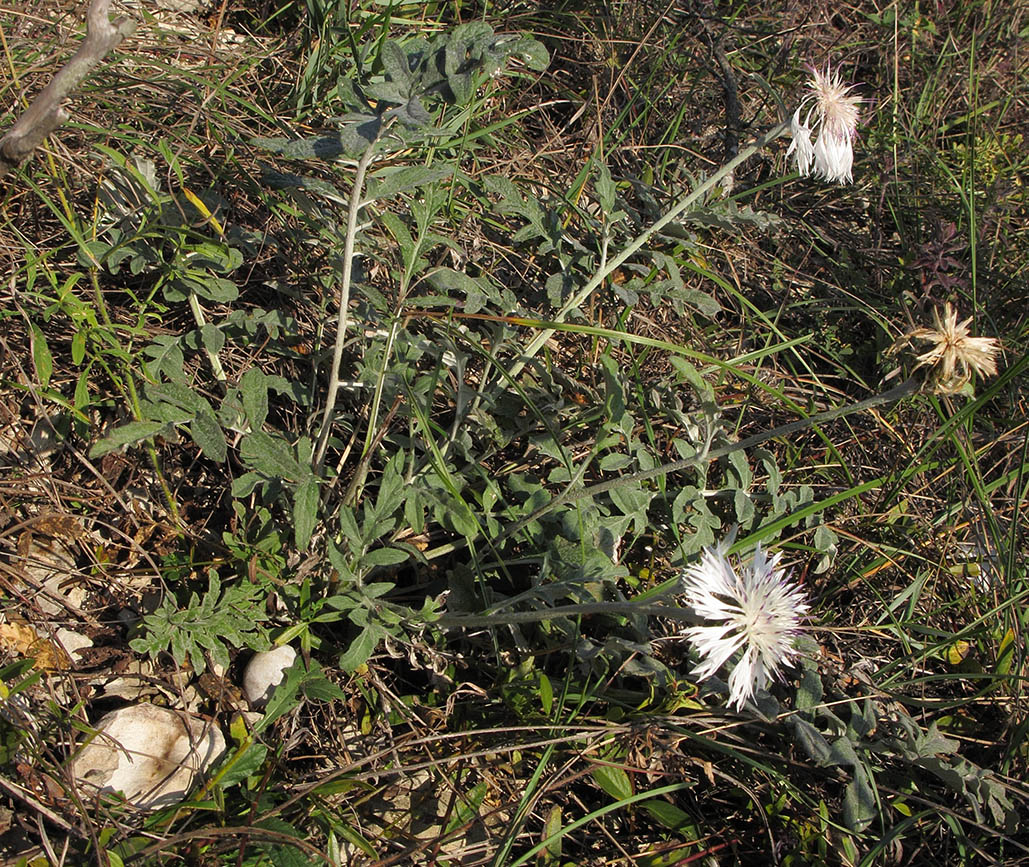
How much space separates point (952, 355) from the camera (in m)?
1.71

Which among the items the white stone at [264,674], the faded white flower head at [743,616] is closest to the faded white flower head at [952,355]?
the faded white flower head at [743,616]

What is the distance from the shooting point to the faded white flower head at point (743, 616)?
158 centimetres

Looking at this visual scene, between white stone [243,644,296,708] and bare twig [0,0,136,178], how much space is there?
1.10 metres

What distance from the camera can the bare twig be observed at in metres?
1.58

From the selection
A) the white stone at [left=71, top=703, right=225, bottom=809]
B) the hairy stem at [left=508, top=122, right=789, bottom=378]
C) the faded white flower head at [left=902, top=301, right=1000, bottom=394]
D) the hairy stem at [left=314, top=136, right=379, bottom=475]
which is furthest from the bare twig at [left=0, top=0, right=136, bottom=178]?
the faded white flower head at [left=902, top=301, right=1000, bottom=394]

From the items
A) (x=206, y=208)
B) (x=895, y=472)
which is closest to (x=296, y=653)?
(x=206, y=208)

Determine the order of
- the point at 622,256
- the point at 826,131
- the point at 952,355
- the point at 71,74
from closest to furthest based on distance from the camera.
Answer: the point at 71,74 → the point at 952,355 → the point at 622,256 → the point at 826,131

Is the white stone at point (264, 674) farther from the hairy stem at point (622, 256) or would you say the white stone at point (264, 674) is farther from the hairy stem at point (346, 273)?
the hairy stem at point (622, 256)

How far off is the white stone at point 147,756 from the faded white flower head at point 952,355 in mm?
1585

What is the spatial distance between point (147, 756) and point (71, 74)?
125cm

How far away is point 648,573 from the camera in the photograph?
7.04ft

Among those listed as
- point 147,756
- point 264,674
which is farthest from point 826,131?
point 147,756

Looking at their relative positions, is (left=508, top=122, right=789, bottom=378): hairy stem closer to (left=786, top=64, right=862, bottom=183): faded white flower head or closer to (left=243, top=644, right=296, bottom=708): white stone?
(left=786, top=64, right=862, bottom=183): faded white flower head

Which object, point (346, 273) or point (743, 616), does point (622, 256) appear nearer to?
point (346, 273)
